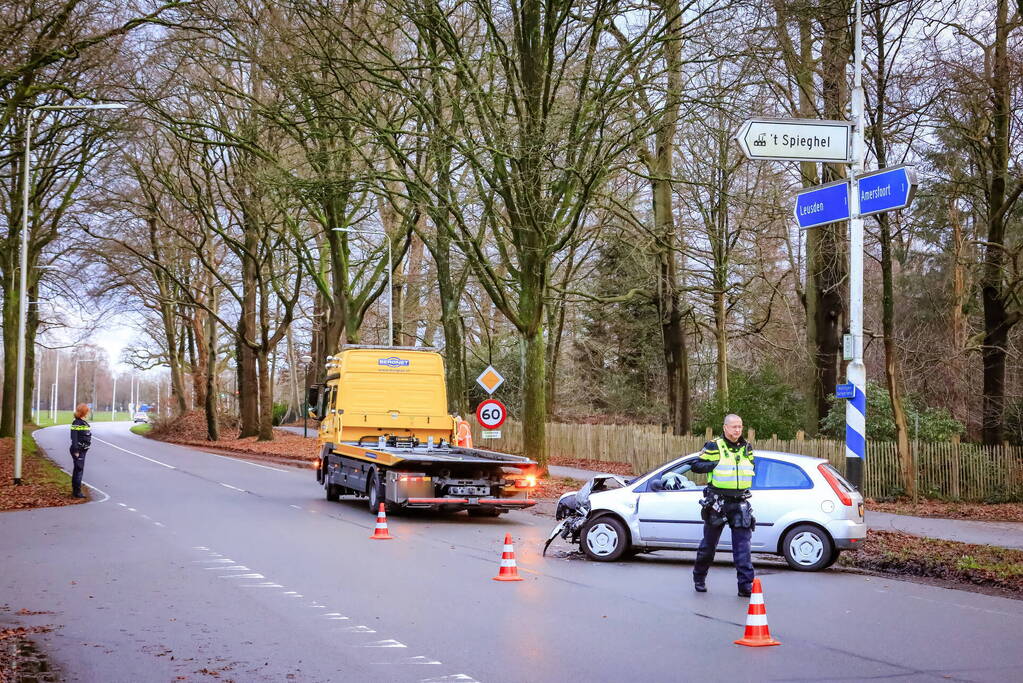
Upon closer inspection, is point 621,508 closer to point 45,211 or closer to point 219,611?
point 219,611

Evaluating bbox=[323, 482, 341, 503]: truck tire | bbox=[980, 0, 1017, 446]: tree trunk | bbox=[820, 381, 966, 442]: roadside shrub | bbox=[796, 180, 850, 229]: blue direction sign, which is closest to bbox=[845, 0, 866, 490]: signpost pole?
bbox=[796, 180, 850, 229]: blue direction sign

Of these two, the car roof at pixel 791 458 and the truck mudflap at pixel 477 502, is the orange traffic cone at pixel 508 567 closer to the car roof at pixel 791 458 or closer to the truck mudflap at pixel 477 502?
the car roof at pixel 791 458

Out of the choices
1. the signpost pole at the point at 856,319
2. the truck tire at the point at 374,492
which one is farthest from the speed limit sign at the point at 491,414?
the signpost pole at the point at 856,319

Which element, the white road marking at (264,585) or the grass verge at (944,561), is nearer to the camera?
the white road marking at (264,585)

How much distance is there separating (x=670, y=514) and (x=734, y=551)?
2.86 meters

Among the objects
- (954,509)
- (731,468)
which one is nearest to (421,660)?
(731,468)

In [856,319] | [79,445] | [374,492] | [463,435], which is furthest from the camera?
[463,435]

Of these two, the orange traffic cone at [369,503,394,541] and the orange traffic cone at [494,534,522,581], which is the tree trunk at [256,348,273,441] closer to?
the orange traffic cone at [369,503,394,541]

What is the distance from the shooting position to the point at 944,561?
14031mm

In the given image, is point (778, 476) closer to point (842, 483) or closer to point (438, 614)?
point (842, 483)

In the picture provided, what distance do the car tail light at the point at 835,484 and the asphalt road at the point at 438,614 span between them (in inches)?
35.3

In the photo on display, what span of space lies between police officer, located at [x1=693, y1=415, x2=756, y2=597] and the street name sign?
168 inches

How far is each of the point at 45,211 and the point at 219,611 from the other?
4221cm

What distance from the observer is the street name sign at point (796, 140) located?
14.6m
